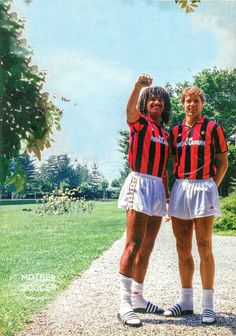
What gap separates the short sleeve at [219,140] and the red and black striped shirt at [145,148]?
386 mm

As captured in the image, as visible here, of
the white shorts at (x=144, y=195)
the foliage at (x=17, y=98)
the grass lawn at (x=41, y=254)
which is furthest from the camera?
the grass lawn at (x=41, y=254)

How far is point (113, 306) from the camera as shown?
159 inches

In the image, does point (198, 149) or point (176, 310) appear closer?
point (198, 149)

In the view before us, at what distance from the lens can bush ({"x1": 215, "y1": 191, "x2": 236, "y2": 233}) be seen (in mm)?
11039

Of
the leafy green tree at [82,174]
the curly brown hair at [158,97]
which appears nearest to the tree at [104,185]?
the leafy green tree at [82,174]

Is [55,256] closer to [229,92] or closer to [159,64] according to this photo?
[159,64]

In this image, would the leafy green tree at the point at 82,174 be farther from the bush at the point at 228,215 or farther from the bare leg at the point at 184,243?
the bush at the point at 228,215

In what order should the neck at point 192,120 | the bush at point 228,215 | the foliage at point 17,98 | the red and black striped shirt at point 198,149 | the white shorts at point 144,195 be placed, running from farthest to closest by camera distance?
the bush at point 228,215 → the neck at point 192,120 → the red and black striped shirt at point 198,149 → the white shorts at point 144,195 → the foliage at point 17,98

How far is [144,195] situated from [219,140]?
2.19 feet

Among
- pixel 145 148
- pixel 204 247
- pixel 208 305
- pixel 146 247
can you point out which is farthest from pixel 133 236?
pixel 208 305

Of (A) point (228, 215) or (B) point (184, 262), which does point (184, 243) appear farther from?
(A) point (228, 215)

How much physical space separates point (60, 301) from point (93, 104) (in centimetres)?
175

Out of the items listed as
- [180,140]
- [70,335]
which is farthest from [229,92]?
[70,335]

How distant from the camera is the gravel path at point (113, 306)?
3.43 m
